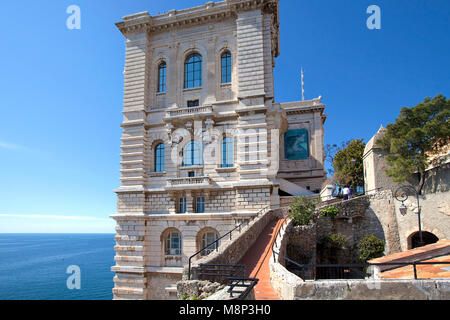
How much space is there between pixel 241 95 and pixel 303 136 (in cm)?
1156

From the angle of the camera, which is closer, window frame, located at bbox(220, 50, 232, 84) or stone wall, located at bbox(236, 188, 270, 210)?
stone wall, located at bbox(236, 188, 270, 210)

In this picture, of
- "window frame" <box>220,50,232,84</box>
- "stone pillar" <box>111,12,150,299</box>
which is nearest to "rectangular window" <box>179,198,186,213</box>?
"stone pillar" <box>111,12,150,299</box>

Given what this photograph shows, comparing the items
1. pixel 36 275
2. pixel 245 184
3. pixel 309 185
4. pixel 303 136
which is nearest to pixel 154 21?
pixel 245 184

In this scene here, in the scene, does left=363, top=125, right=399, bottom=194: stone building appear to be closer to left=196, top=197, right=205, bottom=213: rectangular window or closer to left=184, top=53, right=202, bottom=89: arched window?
left=196, top=197, right=205, bottom=213: rectangular window

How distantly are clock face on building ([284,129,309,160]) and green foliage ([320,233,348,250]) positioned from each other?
39.6 ft

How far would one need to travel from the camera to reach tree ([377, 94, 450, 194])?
1834 cm

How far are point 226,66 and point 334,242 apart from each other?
15133mm

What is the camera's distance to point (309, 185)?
102 feet

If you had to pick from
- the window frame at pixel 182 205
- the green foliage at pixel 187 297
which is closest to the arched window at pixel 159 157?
the window frame at pixel 182 205

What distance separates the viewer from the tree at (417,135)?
18344mm

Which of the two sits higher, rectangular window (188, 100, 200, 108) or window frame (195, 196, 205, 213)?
rectangular window (188, 100, 200, 108)

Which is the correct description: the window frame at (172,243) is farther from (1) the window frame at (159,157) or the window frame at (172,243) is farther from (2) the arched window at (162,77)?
(2) the arched window at (162,77)

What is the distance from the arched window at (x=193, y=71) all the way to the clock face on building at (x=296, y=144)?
1194cm

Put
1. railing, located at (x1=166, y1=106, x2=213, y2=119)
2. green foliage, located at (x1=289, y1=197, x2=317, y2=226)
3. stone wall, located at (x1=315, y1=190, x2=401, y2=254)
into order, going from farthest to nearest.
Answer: railing, located at (x1=166, y1=106, x2=213, y2=119), stone wall, located at (x1=315, y1=190, x2=401, y2=254), green foliage, located at (x1=289, y1=197, x2=317, y2=226)
